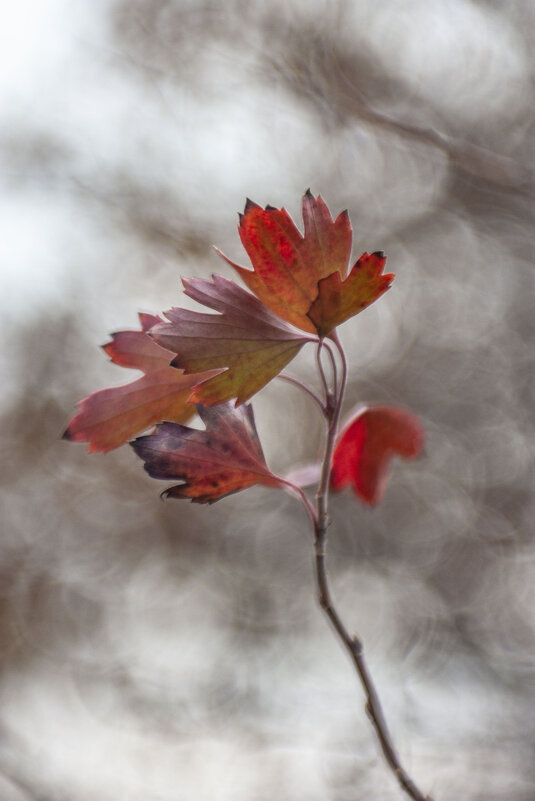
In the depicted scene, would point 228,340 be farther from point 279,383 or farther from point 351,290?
point 279,383

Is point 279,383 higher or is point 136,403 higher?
point 279,383

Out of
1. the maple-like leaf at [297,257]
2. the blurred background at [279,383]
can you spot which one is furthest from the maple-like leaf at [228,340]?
the blurred background at [279,383]

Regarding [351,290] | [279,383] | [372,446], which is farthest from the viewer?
[279,383]

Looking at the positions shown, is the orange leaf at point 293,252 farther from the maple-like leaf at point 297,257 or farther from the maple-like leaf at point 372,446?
the maple-like leaf at point 372,446

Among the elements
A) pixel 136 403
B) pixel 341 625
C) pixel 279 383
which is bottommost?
pixel 341 625

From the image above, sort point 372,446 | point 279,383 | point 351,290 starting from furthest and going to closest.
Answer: point 279,383 < point 372,446 < point 351,290

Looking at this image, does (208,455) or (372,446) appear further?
(372,446)

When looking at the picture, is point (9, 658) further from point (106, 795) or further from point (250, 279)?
point (250, 279)

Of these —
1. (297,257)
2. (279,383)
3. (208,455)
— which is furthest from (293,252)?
(279,383)
